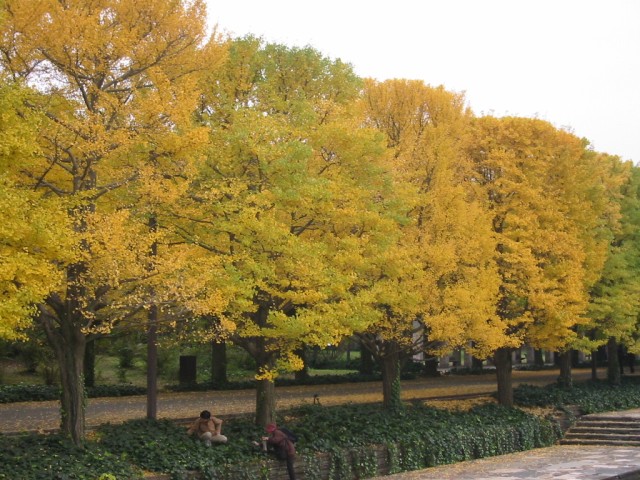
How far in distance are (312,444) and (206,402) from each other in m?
8.31

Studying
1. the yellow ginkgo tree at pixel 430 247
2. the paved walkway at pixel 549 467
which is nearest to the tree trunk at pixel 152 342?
the paved walkway at pixel 549 467

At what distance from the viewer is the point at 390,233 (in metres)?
21.7

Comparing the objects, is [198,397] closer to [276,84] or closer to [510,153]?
[276,84]

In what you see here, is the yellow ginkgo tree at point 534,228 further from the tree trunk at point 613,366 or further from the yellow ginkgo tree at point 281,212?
the tree trunk at point 613,366

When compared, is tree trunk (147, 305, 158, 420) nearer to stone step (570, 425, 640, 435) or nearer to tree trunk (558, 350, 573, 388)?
stone step (570, 425, 640, 435)

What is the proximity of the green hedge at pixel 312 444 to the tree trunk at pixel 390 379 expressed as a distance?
1.45 ft

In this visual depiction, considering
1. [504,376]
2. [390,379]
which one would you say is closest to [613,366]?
[504,376]

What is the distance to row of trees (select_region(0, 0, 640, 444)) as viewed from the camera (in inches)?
607

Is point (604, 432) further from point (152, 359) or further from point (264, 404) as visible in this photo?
point (152, 359)

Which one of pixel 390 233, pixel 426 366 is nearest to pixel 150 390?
pixel 390 233

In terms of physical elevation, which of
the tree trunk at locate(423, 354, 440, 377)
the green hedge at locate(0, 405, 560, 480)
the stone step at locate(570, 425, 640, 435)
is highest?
the tree trunk at locate(423, 354, 440, 377)

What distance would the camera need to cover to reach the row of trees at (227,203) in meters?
15.4

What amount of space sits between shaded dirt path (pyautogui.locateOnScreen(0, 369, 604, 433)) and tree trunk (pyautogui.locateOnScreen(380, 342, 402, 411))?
8.59 ft

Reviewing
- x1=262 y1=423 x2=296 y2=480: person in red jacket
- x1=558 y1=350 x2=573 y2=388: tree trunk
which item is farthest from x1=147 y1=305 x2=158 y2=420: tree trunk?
x1=558 y1=350 x2=573 y2=388: tree trunk
